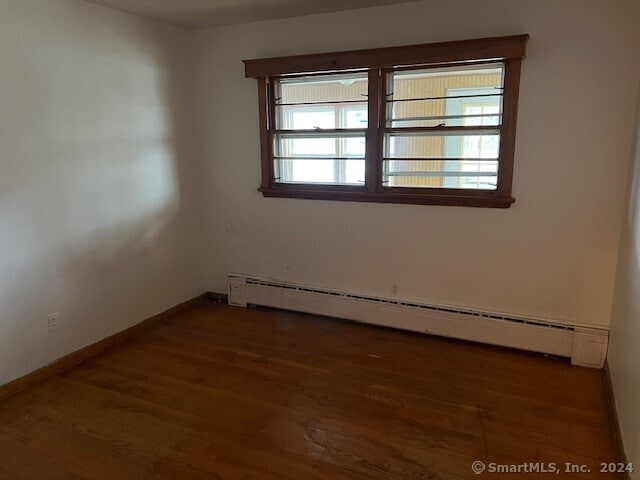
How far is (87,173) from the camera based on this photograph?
121 inches

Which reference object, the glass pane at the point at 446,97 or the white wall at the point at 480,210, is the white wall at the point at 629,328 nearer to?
the white wall at the point at 480,210

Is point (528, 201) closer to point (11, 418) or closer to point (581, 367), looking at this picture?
point (581, 367)

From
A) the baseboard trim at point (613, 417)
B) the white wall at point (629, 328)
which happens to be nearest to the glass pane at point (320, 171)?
the white wall at point (629, 328)

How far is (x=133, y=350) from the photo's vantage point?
10.8 feet

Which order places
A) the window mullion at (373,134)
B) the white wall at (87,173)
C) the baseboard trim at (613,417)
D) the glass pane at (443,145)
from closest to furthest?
the baseboard trim at (613,417), the white wall at (87,173), the glass pane at (443,145), the window mullion at (373,134)

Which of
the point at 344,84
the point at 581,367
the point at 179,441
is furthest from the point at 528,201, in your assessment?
the point at 179,441

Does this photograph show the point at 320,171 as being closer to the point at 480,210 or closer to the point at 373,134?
the point at 373,134

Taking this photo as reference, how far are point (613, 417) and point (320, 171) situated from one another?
8.24 ft

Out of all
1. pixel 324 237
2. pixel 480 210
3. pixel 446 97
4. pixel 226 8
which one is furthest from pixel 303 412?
pixel 226 8

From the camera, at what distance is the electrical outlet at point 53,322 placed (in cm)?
293

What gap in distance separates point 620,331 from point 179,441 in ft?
8.06

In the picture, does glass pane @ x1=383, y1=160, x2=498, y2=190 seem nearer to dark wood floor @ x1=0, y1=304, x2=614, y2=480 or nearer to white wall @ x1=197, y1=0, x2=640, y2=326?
white wall @ x1=197, y1=0, x2=640, y2=326

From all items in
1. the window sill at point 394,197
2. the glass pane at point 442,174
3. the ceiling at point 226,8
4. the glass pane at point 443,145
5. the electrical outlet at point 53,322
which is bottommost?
the electrical outlet at point 53,322

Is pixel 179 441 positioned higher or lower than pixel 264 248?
lower
